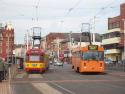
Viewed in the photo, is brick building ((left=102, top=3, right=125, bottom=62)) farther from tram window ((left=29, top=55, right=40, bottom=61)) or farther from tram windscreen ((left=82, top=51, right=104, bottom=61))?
tram windscreen ((left=82, top=51, right=104, bottom=61))

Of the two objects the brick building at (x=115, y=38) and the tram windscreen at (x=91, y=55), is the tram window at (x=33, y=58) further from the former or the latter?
the brick building at (x=115, y=38)

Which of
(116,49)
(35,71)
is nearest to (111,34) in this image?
(116,49)

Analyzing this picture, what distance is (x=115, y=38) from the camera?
376 feet

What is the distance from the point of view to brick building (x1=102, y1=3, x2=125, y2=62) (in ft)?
361

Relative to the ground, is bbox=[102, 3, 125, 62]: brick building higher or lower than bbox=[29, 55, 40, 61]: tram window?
higher

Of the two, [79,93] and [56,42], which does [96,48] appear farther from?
[56,42]

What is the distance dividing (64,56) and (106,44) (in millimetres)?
53386

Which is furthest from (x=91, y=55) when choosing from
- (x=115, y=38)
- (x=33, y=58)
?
(x=115, y=38)

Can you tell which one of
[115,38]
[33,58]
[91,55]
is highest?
[115,38]

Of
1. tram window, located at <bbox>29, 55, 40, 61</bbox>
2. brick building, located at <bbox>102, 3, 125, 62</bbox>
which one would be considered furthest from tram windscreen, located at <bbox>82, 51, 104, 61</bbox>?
brick building, located at <bbox>102, 3, 125, 62</bbox>

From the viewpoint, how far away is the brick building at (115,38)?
110 metres

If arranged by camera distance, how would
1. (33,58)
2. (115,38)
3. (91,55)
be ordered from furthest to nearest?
(115,38)
(33,58)
(91,55)

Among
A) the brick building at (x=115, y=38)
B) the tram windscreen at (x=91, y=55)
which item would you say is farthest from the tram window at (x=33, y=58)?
the brick building at (x=115, y=38)

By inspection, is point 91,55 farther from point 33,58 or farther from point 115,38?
point 115,38
